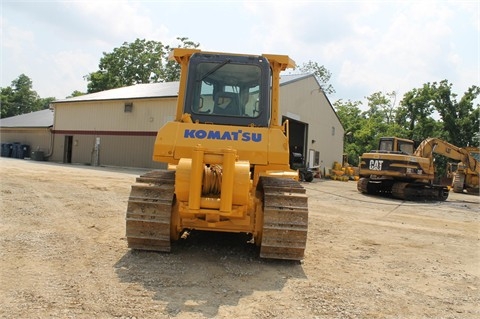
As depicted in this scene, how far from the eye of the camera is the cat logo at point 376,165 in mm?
19422

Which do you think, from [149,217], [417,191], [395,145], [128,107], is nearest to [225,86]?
[149,217]

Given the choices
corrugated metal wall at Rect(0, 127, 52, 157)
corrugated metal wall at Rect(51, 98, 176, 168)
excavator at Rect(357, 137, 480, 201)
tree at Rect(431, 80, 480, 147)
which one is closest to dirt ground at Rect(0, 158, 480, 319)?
excavator at Rect(357, 137, 480, 201)

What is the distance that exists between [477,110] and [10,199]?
43.6 meters

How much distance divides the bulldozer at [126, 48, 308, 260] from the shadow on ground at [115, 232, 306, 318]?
8.8 inches

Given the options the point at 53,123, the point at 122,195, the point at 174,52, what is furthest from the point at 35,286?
the point at 53,123

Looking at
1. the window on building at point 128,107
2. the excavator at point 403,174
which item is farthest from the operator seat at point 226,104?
the window on building at point 128,107

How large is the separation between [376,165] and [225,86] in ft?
47.4

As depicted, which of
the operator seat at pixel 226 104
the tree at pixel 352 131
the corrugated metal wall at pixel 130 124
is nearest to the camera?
the operator seat at pixel 226 104

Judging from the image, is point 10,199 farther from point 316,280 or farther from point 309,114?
point 309,114

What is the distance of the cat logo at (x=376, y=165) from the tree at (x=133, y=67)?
3836 centimetres

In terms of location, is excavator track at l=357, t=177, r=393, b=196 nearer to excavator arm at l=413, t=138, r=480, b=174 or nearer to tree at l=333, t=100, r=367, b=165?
excavator arm at l=413, t=138, r=480, b=174

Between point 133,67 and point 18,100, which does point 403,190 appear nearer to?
point 133,67

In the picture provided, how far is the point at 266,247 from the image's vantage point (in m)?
5.75

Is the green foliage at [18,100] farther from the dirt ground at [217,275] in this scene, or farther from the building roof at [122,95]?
the dirt ground at [217,275]
